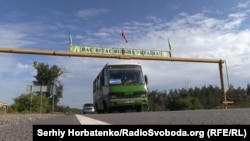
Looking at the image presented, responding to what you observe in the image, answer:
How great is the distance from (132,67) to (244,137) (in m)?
17.9

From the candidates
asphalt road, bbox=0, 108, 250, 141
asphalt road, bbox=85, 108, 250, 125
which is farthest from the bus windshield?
asphalt road, bbox=0, 108, 250, 141

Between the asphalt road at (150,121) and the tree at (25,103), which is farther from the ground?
the tree at (25,103)

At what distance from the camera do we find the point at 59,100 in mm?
68000

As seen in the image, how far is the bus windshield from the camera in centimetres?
2122

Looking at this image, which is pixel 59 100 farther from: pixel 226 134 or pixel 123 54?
pixel 226 134

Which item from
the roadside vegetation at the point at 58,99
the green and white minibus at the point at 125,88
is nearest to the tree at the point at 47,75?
the roadside vegetation at the point at 58,99

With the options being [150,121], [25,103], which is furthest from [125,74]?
[25,103]

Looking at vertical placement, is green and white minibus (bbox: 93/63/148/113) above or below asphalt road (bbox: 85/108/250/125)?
above

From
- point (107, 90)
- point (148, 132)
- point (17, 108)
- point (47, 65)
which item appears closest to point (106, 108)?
point (107, 90)

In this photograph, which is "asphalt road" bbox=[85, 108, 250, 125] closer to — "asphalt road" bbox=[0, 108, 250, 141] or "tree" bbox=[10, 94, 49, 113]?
"asphalt road" bbox=[0, 108, 250, 141]

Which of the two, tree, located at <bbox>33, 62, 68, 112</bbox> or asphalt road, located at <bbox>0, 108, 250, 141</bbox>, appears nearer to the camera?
asphalt road, located at <bbox>0, 108, 250, 141</bbox>

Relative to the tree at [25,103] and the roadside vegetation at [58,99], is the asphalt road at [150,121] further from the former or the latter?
the tree at [25,103]

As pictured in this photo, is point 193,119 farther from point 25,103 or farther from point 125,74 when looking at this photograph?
point 25,103

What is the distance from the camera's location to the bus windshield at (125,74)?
21.2 m
